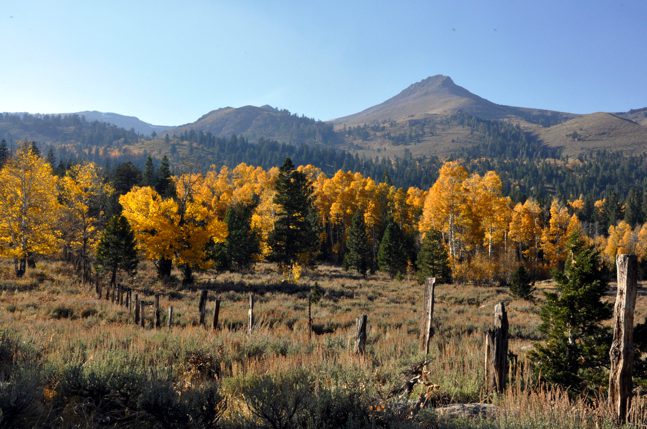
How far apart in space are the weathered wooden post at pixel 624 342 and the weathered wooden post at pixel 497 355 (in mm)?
1528

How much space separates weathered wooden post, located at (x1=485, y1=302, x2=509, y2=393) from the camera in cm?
619

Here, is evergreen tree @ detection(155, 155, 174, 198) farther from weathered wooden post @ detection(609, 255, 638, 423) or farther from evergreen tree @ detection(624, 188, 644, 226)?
evergreen tree @ detection(624, 188, 644, 226)

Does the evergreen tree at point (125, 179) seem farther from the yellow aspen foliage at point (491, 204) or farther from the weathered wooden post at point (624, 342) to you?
the weathered wooden post at point (624, 342)

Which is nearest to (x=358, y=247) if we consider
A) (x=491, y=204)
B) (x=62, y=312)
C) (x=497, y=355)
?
(x=491, y=204)

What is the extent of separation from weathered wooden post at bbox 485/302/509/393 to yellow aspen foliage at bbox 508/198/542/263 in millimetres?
48874

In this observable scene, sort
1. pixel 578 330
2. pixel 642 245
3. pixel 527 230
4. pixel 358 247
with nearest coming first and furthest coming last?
pixel 578 330 < pixel 358 247 < pixel 527 230 < pixel 642 245

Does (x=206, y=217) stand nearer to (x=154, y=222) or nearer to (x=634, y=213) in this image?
(x=154, y=222)

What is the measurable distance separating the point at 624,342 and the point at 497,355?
1.82 metres

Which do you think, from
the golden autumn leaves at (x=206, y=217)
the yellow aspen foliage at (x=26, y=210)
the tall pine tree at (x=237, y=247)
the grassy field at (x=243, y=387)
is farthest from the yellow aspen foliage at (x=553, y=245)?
the yellow aspen foliage at (x=26, y=210)

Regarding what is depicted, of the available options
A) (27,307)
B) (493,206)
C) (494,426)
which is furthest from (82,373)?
(493,206)

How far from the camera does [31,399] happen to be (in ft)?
12.5

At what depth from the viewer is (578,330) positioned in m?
7.72

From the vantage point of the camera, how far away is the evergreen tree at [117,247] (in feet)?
93.9

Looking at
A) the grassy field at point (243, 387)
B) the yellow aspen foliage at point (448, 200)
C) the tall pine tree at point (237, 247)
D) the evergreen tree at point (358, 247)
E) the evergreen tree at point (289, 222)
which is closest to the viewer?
the grassy field at point (243, 387)
